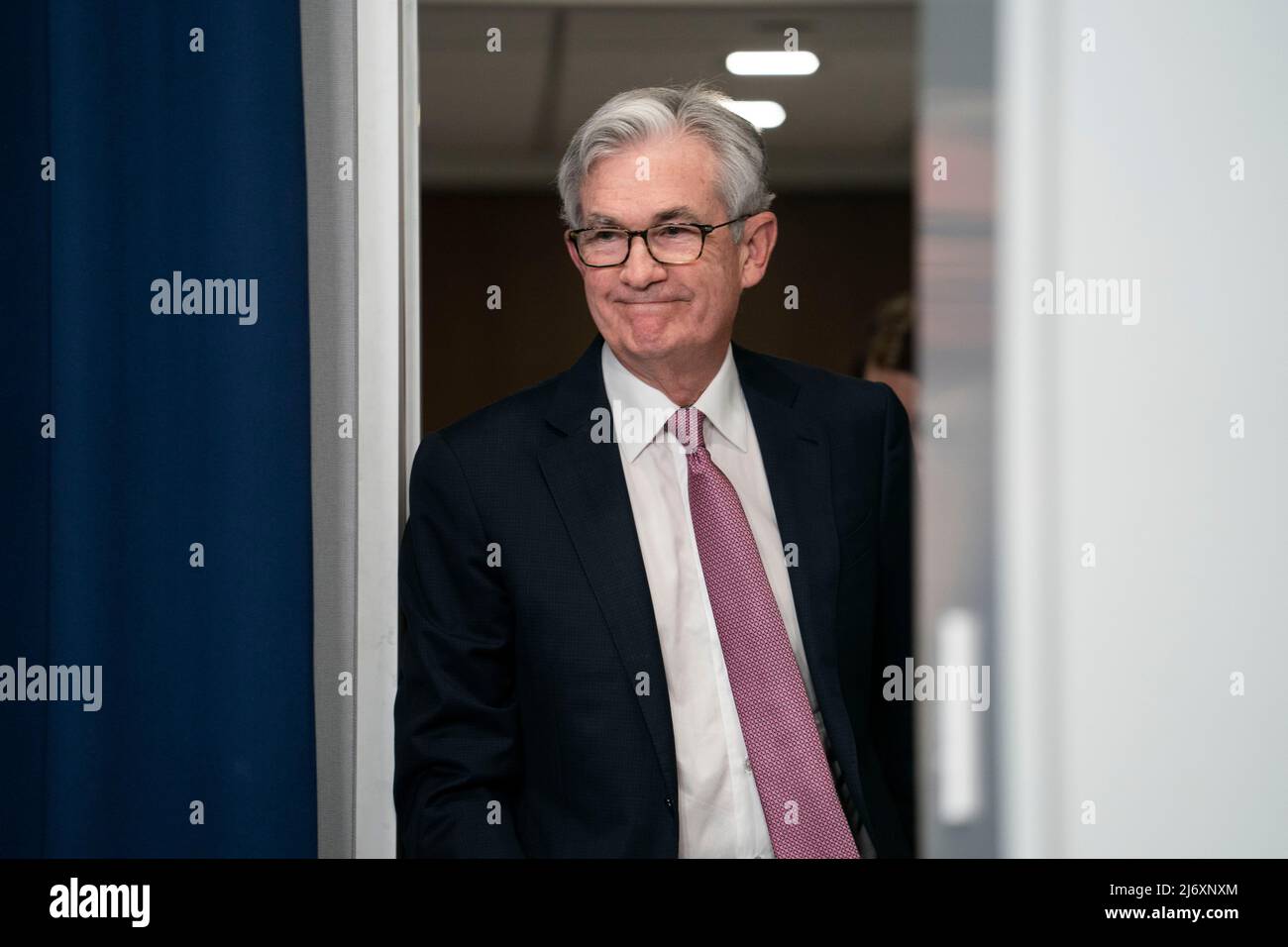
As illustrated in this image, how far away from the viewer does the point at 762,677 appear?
1.55 m

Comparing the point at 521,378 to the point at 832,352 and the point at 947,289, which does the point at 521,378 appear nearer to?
the point at 832,352

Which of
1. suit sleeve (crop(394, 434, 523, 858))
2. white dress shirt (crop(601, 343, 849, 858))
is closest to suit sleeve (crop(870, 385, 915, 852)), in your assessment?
white dress shirt (crop(601, 343, 849, 858))

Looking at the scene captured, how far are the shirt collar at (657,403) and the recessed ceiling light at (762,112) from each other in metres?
0.35

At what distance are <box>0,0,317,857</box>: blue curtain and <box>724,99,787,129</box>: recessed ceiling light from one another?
0.61 meters

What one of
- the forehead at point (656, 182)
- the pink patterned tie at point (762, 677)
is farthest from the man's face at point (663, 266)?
the pink patterned tie at point (762, 677)

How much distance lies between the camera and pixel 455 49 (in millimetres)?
1806

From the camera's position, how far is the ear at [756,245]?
5.45 ft

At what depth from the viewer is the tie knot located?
162 cm

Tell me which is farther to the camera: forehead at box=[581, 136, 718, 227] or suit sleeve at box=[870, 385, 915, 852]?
suit sleeve at box=[870, 385, 915, 852]

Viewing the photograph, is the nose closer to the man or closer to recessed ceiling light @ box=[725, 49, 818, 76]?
the man

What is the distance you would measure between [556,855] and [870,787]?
1.33 ft

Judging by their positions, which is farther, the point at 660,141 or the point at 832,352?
the point at 832,352
